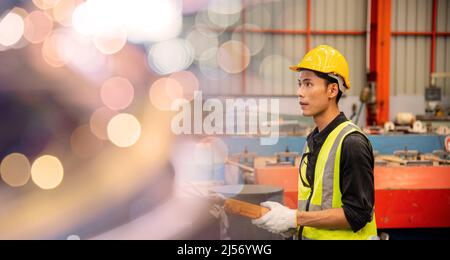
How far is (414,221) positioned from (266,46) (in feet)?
30.0

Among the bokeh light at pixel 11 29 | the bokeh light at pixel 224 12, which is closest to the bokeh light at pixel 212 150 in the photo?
the bokeh light at pixel 11 29

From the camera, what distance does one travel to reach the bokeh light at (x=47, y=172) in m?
2.21

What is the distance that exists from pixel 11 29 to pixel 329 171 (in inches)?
70.4

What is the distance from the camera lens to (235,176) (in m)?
4.63

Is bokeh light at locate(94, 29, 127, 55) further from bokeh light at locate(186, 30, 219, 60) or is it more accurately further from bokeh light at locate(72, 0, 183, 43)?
bokeh light at locate(186, 30, 219, 60)

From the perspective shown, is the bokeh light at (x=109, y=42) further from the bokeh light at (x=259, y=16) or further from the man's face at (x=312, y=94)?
the bokeh light at (x=259, y=16)

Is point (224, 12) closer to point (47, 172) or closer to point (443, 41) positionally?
point (443, 41)

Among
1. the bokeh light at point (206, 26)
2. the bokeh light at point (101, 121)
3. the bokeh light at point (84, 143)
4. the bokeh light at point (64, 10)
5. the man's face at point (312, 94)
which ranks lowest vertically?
the bokeh light at point (84, 143)

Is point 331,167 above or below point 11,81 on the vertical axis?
below

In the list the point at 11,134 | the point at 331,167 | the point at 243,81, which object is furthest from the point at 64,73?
the point at 243,81

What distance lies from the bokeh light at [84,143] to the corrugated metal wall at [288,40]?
9573 mm

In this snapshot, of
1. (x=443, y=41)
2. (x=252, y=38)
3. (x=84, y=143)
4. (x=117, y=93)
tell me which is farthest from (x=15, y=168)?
(x=443, y=41)
